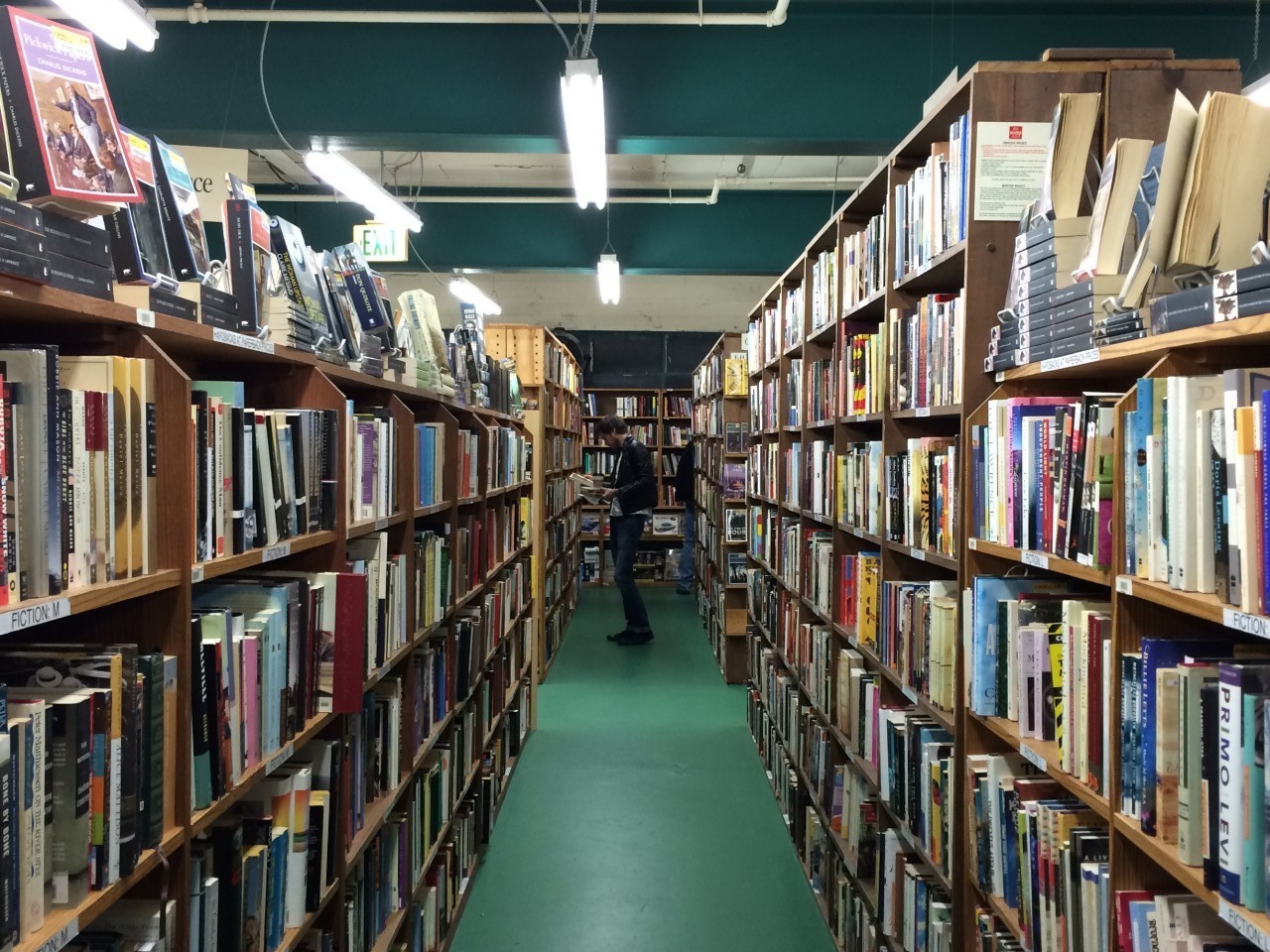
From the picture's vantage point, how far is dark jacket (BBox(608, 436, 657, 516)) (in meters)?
7.12

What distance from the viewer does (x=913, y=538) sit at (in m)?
2.52

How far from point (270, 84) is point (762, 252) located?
450 cm

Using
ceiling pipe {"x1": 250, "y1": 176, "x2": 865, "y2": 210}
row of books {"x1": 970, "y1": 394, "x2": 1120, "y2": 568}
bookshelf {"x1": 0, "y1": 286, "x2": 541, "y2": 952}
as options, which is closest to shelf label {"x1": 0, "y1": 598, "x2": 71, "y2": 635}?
bookshelf {"x1": 0, "y1": 286, "x2": 541, "y2": 952}

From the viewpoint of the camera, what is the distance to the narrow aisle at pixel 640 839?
10.6 feet

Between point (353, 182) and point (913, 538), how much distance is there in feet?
11.8

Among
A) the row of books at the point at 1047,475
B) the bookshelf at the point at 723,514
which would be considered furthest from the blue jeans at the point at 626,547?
the row of books at the point at 1047,475

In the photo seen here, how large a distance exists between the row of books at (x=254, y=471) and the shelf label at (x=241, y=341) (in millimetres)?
72

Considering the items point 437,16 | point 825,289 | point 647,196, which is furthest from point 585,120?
point 647,196

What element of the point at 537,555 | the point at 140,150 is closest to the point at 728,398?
the point at 537,555

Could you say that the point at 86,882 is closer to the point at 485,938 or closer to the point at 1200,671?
the point at 1200,671

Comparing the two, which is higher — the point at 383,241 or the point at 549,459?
the point at 383,241

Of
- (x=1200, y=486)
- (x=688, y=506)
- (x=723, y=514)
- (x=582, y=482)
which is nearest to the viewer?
(x=1200, y=486)

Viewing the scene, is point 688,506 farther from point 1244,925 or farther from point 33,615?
point 33,615

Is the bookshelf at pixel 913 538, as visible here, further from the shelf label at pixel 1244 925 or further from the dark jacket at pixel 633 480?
the dark jacket at pixel 633 480
